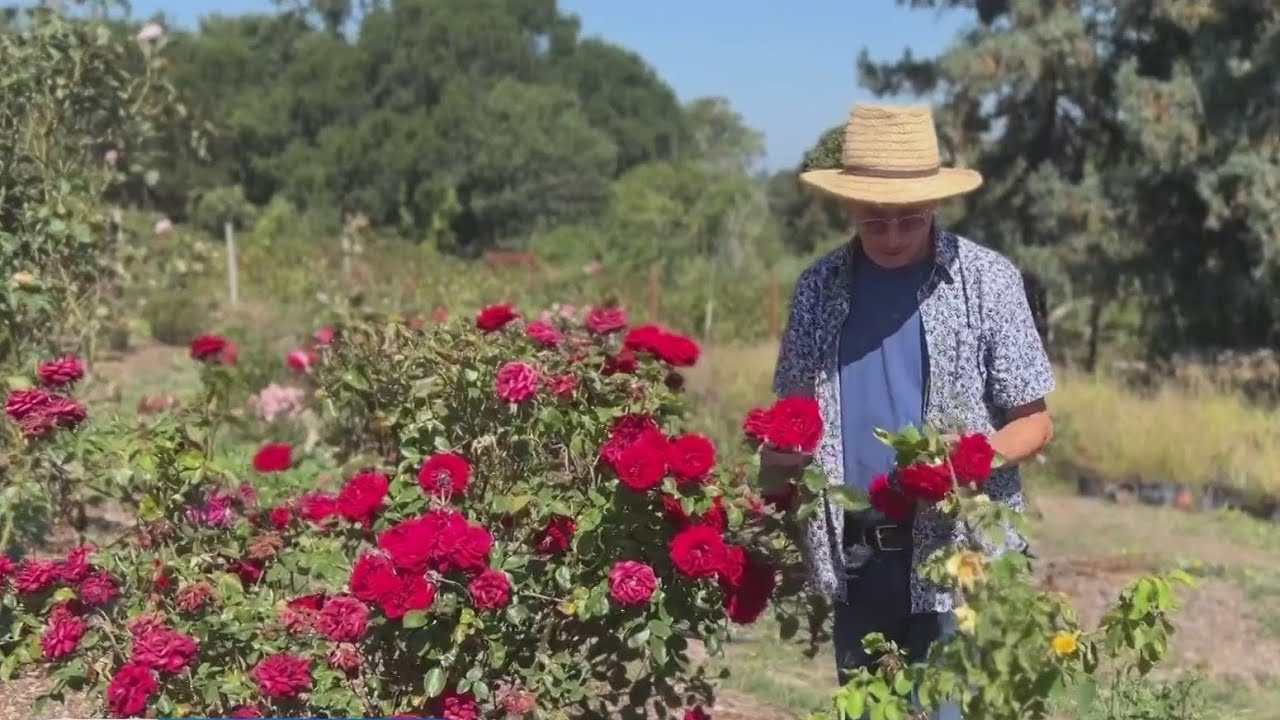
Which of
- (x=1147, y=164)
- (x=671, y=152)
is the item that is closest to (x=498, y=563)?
(x=1147, y=164)

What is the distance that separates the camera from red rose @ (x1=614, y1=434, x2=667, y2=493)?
7.97 feet

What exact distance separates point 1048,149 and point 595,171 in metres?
32.2

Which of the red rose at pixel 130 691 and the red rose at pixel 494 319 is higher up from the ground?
the red rose at pixel 494 319

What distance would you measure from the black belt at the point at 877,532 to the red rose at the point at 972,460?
0.95 ft

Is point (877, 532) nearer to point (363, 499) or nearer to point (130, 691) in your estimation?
point (363, 499)

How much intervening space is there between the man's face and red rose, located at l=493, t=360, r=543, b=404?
0.77m

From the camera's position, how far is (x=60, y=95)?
514cm

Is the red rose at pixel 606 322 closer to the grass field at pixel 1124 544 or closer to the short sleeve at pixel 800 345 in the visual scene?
Answer: the short sleeve at pixel 800 345

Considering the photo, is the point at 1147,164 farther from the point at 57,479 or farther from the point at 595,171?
the point at 595,171

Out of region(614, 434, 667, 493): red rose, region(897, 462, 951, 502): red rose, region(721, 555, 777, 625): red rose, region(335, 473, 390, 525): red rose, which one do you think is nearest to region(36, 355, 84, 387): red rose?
region(335, 473, 390, 525): red rose

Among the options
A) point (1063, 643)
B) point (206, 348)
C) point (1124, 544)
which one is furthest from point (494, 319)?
point (1124, 544)

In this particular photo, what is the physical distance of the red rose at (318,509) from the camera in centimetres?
307

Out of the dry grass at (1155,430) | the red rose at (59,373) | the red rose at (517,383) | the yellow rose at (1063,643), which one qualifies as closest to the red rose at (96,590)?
the red rose at (59,373)

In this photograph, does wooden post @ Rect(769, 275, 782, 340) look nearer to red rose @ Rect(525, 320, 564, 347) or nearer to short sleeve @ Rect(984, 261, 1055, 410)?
red rose @ Rect(525, 320, 564, 347)
